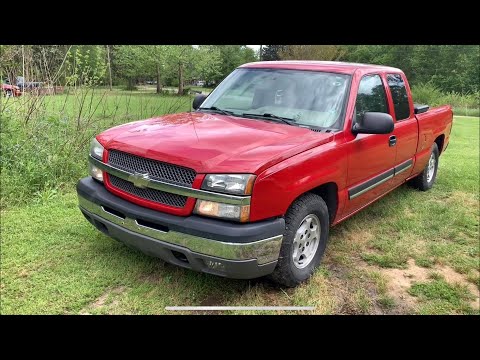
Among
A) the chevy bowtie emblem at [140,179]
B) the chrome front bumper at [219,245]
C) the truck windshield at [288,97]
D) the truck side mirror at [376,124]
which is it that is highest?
the truck windshield at [288,97]

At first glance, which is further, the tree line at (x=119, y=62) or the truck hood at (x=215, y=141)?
the tree line at (x=119, y=62)

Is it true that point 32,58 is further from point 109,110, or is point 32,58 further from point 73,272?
point 73,272

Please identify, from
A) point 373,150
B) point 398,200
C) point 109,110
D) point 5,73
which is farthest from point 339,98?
point 5,73

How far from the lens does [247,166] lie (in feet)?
9.08

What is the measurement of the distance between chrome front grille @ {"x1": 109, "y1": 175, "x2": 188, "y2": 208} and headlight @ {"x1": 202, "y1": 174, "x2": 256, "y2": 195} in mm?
235

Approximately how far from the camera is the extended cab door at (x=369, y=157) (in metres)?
3.90

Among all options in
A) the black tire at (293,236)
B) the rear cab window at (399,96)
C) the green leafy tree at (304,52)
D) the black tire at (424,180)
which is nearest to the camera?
the black tire at (293,236)

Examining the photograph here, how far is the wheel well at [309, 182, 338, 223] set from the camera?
3618 mm

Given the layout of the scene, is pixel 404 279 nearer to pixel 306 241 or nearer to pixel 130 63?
pixel 306 241

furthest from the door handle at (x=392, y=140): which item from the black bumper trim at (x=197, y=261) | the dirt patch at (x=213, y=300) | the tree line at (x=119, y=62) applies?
the tree line at (x=119, y=62)

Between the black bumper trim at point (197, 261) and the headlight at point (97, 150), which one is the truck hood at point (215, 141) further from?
the black bumper trim at point (197, 261)

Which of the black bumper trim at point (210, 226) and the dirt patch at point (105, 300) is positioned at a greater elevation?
the black bumper trim at point (210, 226)

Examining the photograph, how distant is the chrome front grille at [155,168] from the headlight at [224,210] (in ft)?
0.59

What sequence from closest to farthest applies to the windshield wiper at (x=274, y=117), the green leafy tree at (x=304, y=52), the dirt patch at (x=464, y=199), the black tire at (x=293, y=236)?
the black tire at (x=293, y=236), the windshield wiper at (x=274, y=117), the dirt patch at (x=464, y=199), the green leafy tree at (x=304, y=52)
